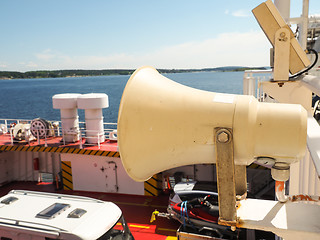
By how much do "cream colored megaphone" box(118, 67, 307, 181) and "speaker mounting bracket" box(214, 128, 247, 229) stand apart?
36mm

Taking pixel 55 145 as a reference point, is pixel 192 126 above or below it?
above

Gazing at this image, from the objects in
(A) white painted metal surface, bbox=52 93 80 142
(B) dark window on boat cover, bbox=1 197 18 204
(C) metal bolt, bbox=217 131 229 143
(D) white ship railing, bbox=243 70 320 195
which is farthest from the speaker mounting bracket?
(A) white painted metal surface, bbox=52 93 80 142

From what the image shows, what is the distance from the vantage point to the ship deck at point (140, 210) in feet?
30.2

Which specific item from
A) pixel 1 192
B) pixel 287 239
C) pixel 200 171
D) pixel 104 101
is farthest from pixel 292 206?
pixel 1 192

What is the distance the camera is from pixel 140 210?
35.0 feet

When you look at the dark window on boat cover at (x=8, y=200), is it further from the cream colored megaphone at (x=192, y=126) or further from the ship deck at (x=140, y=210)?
the cream colored megaphone at (x=192, y=126)

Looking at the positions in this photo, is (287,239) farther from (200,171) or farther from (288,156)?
(200,171)

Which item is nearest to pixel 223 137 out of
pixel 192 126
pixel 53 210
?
pixel 192 126

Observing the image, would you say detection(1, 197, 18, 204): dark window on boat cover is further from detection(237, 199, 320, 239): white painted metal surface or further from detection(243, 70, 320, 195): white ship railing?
detection(237, 199, 320, 239): white painted metal surface

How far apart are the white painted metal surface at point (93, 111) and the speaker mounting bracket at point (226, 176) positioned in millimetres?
10913

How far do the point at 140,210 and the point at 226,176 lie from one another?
969 cm

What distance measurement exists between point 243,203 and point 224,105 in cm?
68

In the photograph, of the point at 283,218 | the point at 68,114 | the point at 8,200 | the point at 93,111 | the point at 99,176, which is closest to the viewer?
the point at 283,218

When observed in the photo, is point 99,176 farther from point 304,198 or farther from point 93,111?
point 304,198
